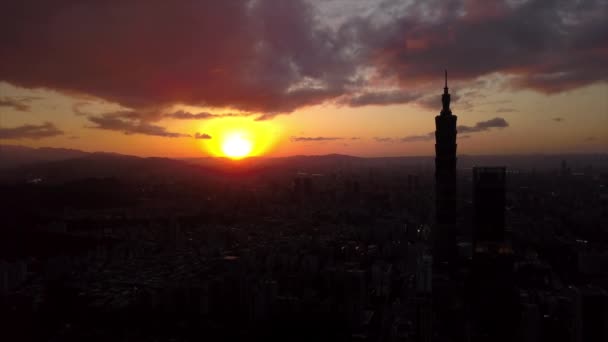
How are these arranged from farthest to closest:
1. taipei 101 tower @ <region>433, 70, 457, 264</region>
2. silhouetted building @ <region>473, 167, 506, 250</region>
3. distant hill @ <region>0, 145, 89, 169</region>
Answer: distant hill @ <region>0, 145, 89, 169</region>
taipei 101 tower @ <region>433, 70, 457, 264</region>
silhouetted building @ <region>473, 167, 506, 250</region>

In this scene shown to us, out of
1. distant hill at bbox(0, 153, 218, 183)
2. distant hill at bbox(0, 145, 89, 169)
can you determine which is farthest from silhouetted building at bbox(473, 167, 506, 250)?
distant hill at bbox(0, 145, 89, 169)

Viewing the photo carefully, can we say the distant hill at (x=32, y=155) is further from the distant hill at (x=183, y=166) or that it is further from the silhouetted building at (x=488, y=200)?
the silhouetted building at (x=488, y=200)

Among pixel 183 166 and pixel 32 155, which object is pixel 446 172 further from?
pixel 32 155

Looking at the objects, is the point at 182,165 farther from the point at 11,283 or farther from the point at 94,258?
the point at 11,283

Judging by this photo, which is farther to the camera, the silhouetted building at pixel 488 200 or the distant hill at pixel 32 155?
the distant hill at pixel 32 155

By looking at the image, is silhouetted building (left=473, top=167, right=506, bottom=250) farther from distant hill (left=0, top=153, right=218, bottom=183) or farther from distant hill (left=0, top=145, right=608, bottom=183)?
distant hill (left=0, top=153, right=218, bottom=183)

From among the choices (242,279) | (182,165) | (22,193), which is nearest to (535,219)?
(242,279)

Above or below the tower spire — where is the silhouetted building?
below

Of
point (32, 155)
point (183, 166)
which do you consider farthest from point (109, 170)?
point (32, 155)

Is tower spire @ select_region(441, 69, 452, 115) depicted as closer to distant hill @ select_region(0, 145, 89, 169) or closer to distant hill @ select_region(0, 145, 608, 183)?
distant hill @ select_region(0, 145, 608, 183)

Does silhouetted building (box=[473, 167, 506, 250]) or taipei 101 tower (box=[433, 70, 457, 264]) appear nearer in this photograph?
silhouetted building (box=[473, 167, 506, 250])

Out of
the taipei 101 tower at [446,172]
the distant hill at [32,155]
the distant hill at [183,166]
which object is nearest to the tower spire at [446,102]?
the taipei 101 tower at [446,172]

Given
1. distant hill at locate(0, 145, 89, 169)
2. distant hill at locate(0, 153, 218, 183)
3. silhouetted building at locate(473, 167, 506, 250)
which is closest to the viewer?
silhouetted building at locate(473, 167, 506, 250)
